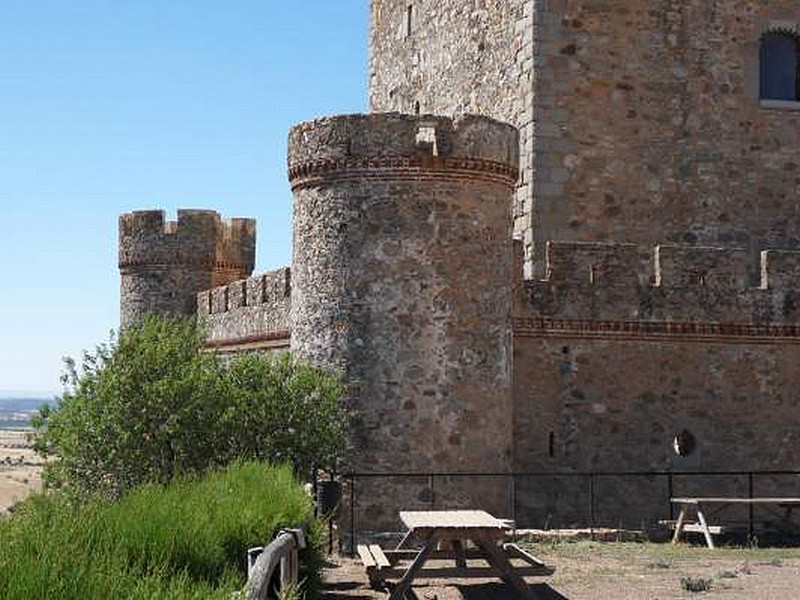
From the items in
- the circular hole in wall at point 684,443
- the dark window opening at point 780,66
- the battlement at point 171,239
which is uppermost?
the dark window opening at point 780,66

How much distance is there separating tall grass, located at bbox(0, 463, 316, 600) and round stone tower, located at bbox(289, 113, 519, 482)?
2.55 metres

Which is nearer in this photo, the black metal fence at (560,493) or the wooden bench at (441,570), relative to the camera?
the wooden bench at (441,570)

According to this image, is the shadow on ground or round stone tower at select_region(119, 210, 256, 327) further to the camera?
round stone tower at select_region(119, 210, 256, 327)

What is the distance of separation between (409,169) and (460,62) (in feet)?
23.5

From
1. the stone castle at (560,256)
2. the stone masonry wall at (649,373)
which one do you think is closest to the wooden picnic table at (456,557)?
the stone castle at (560,256)

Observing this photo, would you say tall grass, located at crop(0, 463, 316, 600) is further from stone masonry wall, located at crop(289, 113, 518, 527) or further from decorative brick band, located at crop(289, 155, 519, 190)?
decorative brick band, located at crop(289, 155, 519, 190)

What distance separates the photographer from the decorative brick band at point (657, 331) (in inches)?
688

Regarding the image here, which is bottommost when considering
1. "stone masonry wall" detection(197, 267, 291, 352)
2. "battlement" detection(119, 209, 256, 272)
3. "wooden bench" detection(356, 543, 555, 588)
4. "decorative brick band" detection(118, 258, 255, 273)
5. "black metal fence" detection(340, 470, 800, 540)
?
"wooden bench" detection(356, 543, 555, 588)

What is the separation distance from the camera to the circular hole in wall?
59.2 feet

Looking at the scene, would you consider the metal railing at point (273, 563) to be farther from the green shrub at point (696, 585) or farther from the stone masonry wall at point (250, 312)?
the stone masonry wall at point (250, 312)

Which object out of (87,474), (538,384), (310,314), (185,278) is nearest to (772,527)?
(538,384)

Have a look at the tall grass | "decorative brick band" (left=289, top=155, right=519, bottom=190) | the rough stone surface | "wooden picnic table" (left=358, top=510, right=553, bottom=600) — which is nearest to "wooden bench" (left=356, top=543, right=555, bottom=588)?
"wooden picnic table" (left=358, top=510, right=553, bottom=600)

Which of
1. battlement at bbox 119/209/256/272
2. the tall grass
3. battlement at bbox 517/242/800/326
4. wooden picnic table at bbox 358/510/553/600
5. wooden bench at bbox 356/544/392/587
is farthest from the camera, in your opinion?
battlement at bbox 119/209/256/272

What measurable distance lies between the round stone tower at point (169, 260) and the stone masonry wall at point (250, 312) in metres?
1.07
